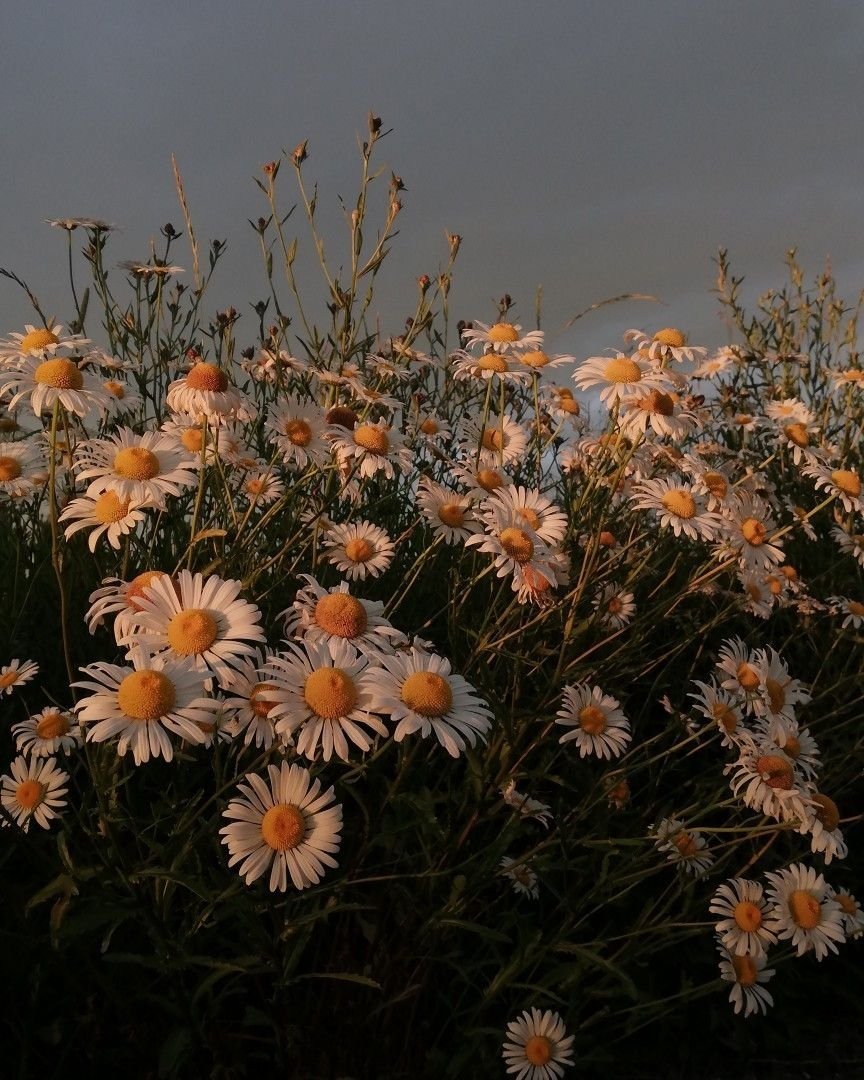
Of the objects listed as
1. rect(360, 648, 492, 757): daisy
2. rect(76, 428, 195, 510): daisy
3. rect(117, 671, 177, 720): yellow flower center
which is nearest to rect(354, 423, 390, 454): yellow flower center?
rect(76, 428, 195, 510): daisy

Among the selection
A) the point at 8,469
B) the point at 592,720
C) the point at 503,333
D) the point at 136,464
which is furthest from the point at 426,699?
the point at 8,469

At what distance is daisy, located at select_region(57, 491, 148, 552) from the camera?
2.19 m

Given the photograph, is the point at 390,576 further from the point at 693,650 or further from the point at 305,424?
the point at 693,650

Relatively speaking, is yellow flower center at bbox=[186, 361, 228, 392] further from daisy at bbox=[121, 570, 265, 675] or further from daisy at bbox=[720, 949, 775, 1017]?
daisy at bbox=[720, 949, 775, 1017]

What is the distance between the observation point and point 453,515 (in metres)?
2.90

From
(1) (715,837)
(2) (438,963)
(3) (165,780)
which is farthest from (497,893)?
(3) (165,780)

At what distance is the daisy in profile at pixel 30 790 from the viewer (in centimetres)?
231

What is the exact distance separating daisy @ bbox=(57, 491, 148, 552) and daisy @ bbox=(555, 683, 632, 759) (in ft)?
3.80

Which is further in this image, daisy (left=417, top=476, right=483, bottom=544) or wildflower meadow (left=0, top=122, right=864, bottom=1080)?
daisy (left=417, top=476, right=483, bottom=544)

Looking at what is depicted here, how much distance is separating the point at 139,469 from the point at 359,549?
838 mm

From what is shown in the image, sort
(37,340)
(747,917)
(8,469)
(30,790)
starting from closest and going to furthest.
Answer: (30,790) < (37,340) < (747,917) < (8,469)

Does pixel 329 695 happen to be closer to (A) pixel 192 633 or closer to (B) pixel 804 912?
(A) pixel 192 633

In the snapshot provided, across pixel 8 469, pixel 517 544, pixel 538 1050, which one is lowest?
pixel 538 1050

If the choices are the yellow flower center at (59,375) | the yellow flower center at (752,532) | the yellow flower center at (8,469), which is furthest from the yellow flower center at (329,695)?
the yellow flower center at (8,469)
